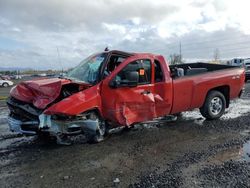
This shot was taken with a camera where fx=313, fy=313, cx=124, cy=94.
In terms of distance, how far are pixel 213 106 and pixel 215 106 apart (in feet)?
0.24

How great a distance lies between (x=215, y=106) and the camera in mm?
8797

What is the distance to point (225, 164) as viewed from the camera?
5.20m

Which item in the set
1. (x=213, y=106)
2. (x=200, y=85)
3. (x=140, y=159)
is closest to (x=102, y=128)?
(x=140, y=159)

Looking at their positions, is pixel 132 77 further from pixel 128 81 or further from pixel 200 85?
pixel 200 85

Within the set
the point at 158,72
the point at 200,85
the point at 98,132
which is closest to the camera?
the point at 98,132

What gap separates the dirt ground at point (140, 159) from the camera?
4652mm

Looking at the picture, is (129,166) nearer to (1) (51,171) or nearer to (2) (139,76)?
(1) (51,171)

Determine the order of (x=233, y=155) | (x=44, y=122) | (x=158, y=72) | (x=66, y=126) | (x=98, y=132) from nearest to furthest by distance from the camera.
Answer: (x=233, y=155), (x=44, y=122), (x=66, y=126), (x=98, y=132), (x=158, y=72)

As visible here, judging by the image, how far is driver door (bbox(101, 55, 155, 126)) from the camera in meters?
6.53

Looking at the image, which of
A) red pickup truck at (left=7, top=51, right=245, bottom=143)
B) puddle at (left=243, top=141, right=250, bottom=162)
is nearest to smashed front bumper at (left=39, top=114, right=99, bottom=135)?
red pickup truck at (left=7, top=51, right=245, bottom=143)

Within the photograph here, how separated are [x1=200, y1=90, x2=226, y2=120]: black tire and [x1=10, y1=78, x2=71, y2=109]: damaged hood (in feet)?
13.3

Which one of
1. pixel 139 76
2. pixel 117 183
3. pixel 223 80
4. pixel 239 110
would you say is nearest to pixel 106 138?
pixel 139 76

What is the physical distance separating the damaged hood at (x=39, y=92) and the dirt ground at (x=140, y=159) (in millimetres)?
1029

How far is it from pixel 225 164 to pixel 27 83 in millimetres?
4292
